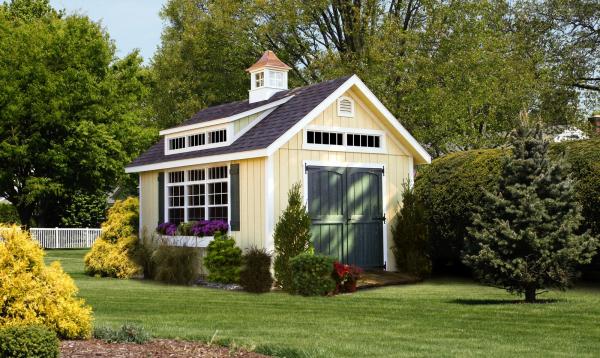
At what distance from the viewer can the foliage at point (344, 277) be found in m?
15.3

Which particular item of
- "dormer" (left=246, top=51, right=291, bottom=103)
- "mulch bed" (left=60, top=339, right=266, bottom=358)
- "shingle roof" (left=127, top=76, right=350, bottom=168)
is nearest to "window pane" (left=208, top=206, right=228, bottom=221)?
"shingle roof" (left=127, top=76, right=350, bottom=168)

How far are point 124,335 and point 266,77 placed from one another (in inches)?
497

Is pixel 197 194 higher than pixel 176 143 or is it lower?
lower

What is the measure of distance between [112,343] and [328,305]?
5.30m

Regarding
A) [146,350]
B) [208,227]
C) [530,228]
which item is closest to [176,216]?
[208,227]

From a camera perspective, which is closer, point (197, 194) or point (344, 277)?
point (344, 277)

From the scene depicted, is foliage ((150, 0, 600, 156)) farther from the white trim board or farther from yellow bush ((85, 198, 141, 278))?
yellow bush ((85, 198, 141, 278))

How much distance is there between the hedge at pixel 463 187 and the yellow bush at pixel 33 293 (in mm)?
9479

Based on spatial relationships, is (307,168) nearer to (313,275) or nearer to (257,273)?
(257,273)

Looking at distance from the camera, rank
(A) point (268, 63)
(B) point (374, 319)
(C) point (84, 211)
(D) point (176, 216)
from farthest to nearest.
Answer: (C) point (84, 211), (A) point (268, 63), (D) point (176, 216), (B) point (374, 319)

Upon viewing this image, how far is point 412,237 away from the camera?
59.7 ft

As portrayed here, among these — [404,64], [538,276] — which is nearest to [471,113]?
[404,64]

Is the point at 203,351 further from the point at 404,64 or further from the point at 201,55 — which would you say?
the point at 201,55

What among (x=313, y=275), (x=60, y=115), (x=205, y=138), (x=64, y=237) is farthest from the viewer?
(x=64, y=237)
